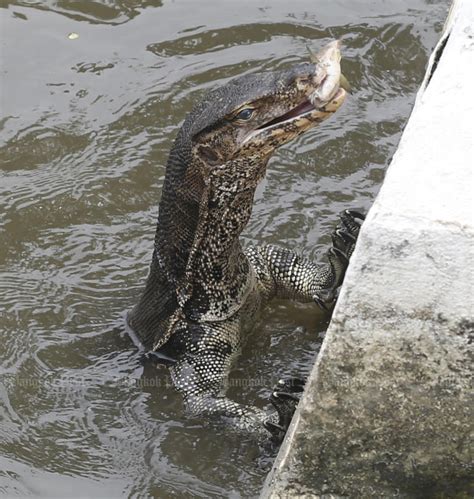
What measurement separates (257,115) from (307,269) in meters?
1.60

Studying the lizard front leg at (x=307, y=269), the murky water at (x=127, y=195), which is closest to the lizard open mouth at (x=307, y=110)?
the lizard front leg at (x=307, y=269)

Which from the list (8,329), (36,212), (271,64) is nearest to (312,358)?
(8,329)

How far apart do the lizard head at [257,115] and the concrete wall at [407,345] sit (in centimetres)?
117

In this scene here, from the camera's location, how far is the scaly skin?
19.1 feet

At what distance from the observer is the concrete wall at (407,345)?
397 centimetres

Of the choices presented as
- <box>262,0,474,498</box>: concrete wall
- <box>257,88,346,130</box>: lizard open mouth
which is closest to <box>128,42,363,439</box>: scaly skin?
<box>257,88,346,130</box>: lizard open mouth

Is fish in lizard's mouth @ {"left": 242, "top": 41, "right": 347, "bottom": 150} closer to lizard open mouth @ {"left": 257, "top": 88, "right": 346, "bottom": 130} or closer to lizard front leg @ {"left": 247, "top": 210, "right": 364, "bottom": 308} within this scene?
lizard open mouth @ {"left": 257, "top": 88, "right": 346, "bottom": 130}

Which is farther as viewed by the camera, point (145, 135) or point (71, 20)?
point (71, 20)

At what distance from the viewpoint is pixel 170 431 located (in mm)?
6219

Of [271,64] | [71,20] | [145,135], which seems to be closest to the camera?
[145,135]

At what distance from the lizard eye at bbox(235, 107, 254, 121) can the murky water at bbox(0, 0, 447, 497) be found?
1.61m

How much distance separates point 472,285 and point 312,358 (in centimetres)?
283

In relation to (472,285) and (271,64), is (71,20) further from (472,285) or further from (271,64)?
(472,285)

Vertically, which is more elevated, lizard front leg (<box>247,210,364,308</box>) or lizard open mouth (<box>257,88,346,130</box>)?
lizard open mouth (<box>257,88,346,130</box>)
